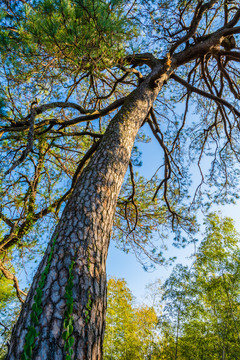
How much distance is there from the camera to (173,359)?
9.62 metres

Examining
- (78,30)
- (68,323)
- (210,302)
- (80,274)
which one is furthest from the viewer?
(210,302)

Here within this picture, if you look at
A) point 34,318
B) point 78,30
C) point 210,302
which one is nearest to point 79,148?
point 78,30

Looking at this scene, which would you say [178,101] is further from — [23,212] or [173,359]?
[173,359]

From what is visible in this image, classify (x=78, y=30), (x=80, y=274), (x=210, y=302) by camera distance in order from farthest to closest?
(x=210, y=302), (x=78, y=30), (x=80, y=274)

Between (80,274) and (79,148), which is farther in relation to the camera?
(79,148)

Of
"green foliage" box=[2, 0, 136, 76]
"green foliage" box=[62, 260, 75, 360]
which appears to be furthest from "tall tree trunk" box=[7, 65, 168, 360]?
"green foliage" box=[2, 0, 136, 76]

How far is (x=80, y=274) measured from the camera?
1203 millimetres

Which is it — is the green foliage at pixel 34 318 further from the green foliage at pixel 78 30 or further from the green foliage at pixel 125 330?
the green foliage at pixel 125 330

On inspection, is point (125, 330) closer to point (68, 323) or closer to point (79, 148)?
point (79, 148)

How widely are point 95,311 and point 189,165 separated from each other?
482 cm

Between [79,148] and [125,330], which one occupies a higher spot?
[79,148]

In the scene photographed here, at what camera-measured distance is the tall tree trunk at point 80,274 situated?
3.11ft

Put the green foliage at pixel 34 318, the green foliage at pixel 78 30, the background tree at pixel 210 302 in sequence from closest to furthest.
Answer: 1. the green foliage at pixel 34 318
2. the green foliage at pixel 78 30
3. the background tree at pixel 210 302

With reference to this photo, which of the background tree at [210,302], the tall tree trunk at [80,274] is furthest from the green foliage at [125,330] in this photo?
the tall tree trunk at [80,274]
